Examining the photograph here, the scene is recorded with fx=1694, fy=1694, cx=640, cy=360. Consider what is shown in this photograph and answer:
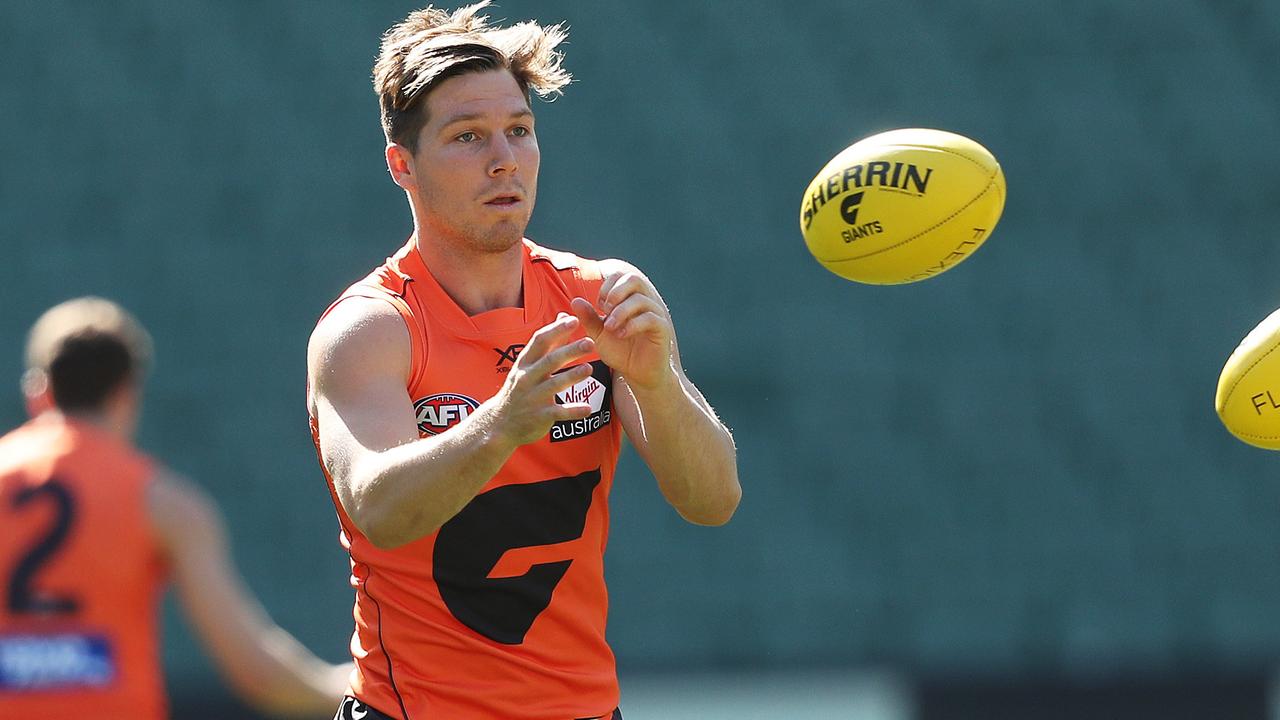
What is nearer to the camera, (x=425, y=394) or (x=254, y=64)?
(x=425, y=394)

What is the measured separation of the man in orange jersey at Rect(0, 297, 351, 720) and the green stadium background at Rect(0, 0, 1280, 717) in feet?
13.7

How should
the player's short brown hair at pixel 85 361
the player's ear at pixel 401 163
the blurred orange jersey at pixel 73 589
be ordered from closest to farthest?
the player's ear at pixel 401 163
the blurred orange jersey at pixel 73 589
the player's short brown hair at pixel 85 361

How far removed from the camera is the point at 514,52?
394 centimetres

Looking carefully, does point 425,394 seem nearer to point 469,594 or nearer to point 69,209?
point 469,594

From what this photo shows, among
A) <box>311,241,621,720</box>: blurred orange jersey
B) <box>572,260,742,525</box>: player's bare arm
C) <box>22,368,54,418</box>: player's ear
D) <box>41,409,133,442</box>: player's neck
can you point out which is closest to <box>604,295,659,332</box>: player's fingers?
<box>572,260,742,525</box>: player's bare arm

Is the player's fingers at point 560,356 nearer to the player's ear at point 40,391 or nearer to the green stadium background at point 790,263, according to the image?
the player's ear at point 40,391

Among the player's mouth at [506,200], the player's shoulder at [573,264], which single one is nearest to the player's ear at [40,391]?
the player's shoulder at [573,264]

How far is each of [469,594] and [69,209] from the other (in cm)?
601

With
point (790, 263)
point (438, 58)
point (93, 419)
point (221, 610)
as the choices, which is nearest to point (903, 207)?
point (438, 58)

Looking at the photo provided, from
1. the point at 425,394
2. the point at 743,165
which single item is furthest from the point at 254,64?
the point at 425,394

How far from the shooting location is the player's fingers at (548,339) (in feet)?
10.4

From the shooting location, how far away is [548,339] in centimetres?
318

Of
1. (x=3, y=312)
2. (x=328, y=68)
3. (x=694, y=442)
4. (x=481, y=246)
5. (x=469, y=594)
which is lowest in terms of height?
(x=469, y=594)

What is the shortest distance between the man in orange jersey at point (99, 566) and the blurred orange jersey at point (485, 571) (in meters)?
0.97
